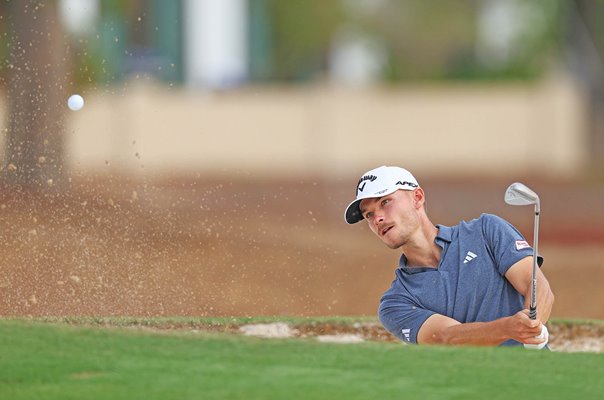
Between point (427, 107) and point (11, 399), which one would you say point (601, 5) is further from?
point (11, 399)

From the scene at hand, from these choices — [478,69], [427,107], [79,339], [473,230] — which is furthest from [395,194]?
[478,69]

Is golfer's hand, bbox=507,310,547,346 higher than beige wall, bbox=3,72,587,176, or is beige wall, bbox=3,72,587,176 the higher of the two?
beige wall, bbox=3,72,587,176

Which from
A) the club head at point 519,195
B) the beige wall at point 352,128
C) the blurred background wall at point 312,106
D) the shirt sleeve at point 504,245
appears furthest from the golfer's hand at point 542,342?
the beige wall at point 352,128

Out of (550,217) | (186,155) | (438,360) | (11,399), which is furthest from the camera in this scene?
(186,155)

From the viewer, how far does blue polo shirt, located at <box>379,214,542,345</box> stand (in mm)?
5457

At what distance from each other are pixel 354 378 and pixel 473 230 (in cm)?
133

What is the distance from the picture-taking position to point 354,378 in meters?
4.47

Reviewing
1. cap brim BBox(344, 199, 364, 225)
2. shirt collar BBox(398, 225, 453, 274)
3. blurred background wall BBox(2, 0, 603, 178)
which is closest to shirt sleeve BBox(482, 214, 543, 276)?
shirt collar BBox(398, 225, 453, 274)

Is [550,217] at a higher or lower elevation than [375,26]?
lower

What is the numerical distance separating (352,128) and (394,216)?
82.4 ft

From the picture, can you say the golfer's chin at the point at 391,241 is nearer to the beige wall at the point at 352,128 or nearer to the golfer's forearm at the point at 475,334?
the golfer's forearm at the point at 475,334

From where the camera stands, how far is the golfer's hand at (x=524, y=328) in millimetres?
5094

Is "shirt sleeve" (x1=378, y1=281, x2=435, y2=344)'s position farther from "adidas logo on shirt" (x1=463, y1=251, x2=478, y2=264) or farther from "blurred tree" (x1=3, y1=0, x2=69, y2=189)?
"blurred tree" (x1=3, y1=0, x2=69, y2=189)

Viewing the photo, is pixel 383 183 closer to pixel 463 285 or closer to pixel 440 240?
pixel 440 240
